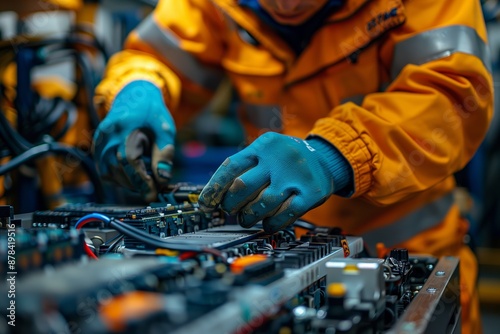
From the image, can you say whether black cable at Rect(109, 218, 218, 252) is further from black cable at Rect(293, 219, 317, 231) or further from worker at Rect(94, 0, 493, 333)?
black cable at Rect(293, 219, 317, 231)

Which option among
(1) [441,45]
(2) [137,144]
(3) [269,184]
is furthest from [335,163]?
(2) [137,144]

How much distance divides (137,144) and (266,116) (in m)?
0.44

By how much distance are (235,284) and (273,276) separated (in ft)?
0.28

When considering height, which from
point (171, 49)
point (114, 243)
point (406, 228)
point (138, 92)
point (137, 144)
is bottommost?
point (406, 228)

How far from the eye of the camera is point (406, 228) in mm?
1554

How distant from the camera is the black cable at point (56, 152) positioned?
56.3 inches

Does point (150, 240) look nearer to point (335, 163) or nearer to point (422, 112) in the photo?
point (335, 163)

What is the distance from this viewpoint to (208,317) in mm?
544

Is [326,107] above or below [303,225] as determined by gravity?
above

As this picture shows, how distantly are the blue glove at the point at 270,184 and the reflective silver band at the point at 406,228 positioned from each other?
Result: 0.49 m

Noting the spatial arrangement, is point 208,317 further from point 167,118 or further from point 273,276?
point 167,118

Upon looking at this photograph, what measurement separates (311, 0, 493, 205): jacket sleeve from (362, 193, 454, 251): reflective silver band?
219mm

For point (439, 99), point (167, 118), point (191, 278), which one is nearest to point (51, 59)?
point (167, 118)

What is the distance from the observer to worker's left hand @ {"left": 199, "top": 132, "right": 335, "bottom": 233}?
1077 millimetres
